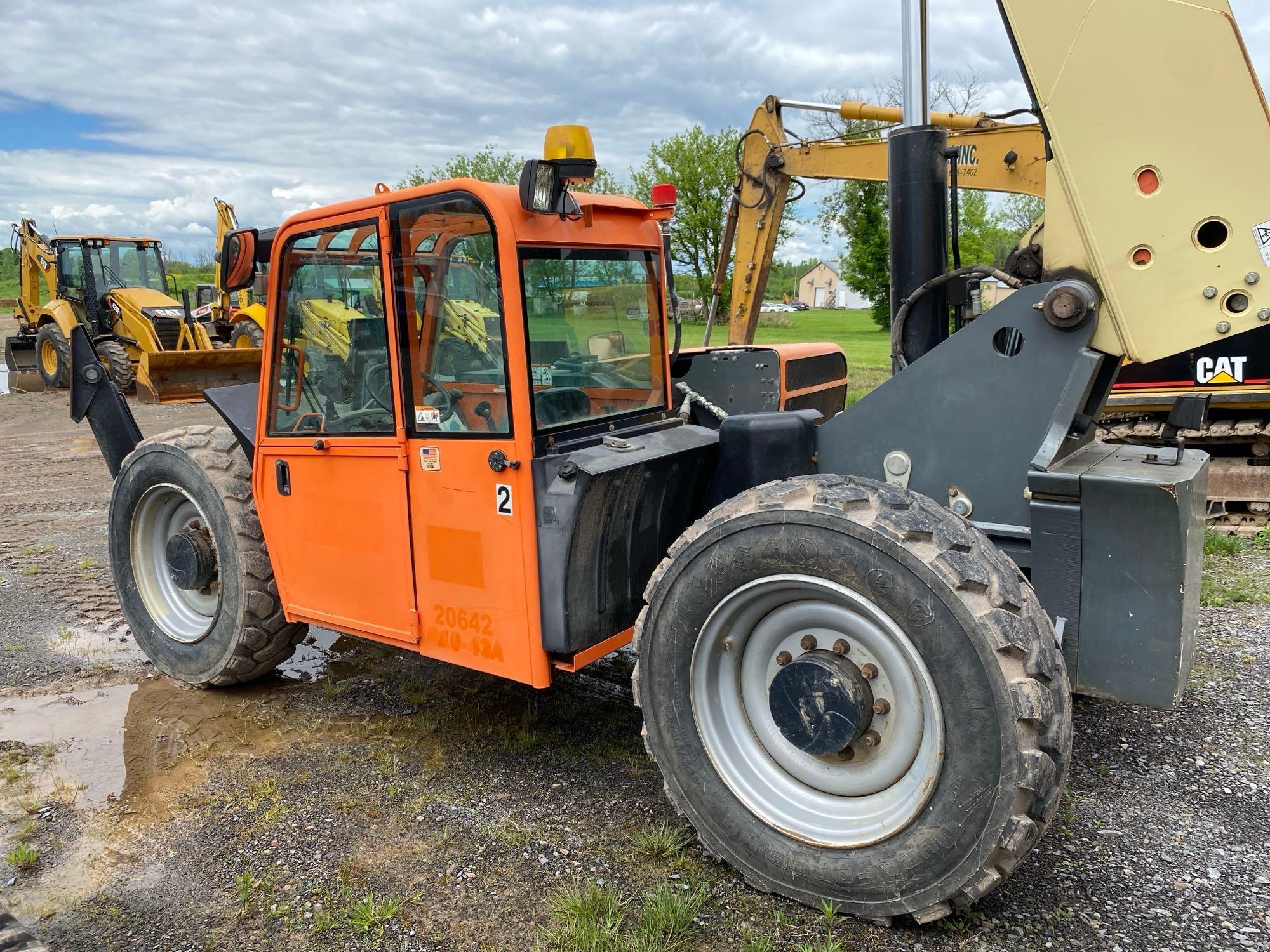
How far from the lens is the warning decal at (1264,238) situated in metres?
2.45

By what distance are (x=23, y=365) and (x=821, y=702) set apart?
22.7 meters

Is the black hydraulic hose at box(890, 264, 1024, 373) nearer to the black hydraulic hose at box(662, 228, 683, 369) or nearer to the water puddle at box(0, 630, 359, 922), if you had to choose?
the black hydraulic hose at box(662, 228, 683, 369)

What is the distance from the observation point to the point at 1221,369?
698cm

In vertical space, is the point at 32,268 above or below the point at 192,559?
above

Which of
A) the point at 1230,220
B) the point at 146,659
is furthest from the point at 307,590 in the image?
the point at 1230,220

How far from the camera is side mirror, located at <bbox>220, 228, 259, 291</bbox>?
3875 millimetres

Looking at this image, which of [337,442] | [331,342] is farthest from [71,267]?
[337,442]

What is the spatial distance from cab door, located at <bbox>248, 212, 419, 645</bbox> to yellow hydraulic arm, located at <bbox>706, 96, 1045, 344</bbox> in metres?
3.77

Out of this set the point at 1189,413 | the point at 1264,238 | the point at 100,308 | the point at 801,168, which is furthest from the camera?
the point at 100,308

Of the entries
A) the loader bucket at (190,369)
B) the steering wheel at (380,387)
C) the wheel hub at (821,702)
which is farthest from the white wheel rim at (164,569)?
the loader bucket at (190,369)

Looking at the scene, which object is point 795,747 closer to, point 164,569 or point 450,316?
point 450,316

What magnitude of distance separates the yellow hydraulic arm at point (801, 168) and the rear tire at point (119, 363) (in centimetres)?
1242

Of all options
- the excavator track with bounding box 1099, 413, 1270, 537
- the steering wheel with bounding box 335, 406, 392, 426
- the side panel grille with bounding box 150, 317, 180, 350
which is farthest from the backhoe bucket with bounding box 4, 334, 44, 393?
the excavator track with bounding box 1099, 413, 1270, 537

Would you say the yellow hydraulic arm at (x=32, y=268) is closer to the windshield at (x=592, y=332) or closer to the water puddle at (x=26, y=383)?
the water puddle at (x=26, y=383)
